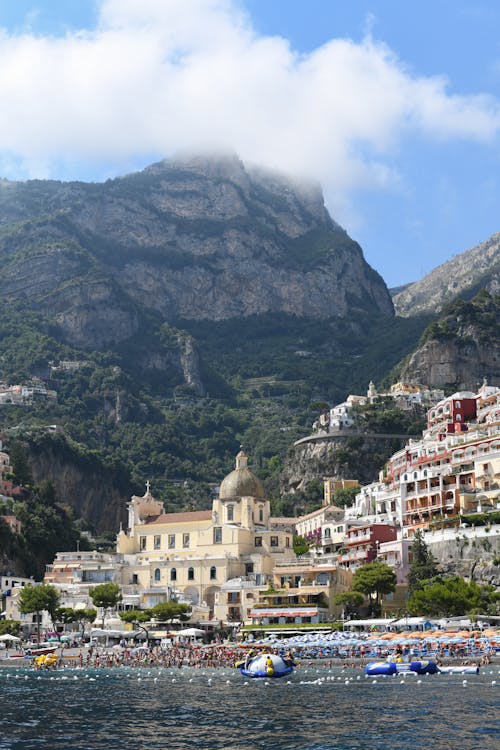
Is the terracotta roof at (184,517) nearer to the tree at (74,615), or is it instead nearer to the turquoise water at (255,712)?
the tree at (74,615)

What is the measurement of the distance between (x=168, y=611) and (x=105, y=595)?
9237mm

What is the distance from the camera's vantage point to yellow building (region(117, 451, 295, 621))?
122562mm

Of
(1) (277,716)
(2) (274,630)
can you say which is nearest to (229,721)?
(1) (277,716)

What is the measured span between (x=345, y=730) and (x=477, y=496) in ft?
Answer: 217

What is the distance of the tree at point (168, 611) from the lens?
4309 inches

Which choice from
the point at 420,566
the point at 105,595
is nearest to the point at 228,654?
the point at 420,566

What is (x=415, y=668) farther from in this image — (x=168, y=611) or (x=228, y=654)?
(x=168, y=611)

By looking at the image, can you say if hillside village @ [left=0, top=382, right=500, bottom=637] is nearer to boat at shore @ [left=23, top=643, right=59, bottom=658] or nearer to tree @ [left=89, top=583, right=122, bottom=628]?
tree @ [left=89, top=583, right=122, bottom=628]

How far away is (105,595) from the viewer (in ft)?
378

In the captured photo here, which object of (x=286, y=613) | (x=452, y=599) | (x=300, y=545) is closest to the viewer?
(x=452, y=599)

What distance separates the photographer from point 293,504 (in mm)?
184000

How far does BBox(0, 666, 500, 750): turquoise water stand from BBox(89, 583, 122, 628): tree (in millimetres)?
30734

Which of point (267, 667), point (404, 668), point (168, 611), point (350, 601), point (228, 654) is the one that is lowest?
point (404, 668)

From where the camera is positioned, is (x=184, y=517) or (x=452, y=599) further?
(x=184, y=517)
